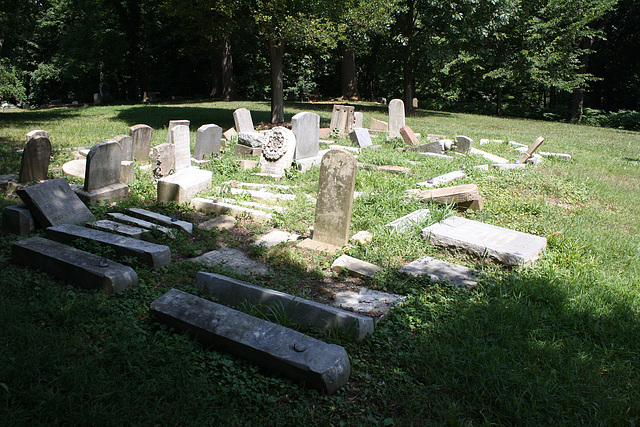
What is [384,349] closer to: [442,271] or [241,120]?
[442,271]

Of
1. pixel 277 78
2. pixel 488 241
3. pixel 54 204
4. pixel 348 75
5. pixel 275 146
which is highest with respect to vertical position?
pixel 348 75

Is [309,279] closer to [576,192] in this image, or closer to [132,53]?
[576,192]

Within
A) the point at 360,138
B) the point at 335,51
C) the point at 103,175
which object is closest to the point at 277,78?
the point at 360,138

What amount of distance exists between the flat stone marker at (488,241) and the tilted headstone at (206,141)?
19.8 ft

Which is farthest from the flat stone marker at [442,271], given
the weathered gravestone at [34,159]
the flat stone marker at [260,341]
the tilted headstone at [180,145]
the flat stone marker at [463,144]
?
the flat stone marker at [463,144]

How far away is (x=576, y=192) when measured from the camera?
795 centimetres

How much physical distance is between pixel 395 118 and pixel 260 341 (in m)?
12.4

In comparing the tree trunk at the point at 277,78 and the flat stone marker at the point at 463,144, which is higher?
the tree trunk at the point at 277,78

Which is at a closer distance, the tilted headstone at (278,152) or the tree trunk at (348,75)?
the tilted headstone at (278,152)

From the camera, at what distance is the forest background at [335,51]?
48.7ft

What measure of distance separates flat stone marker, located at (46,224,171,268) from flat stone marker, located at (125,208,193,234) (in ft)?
2.90

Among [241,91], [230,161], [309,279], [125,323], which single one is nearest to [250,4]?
[230,161]

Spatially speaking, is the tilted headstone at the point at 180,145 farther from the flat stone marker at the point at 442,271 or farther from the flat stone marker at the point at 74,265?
the flat stone marker at the point at 442,271

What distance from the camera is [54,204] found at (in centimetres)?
541
